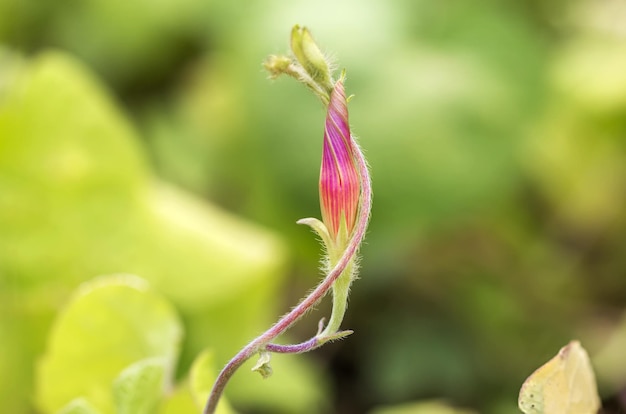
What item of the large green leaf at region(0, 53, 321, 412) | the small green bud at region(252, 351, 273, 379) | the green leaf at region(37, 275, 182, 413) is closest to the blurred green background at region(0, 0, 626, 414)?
the large green leaf at region(0, 53, 321, 412)

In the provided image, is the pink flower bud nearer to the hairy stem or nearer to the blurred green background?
the hairy stem

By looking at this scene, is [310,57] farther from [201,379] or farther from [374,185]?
[374,185]

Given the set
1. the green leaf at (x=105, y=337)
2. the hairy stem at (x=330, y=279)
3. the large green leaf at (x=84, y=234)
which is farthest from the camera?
the large green leaf at (x=84, y=234)

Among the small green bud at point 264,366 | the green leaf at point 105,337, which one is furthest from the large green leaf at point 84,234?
the small green bud at point 264,366

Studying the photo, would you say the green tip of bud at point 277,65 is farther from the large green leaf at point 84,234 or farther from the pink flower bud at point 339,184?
the large green leaf at point 84,234

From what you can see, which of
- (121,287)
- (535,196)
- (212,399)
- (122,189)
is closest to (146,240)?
(122,189)

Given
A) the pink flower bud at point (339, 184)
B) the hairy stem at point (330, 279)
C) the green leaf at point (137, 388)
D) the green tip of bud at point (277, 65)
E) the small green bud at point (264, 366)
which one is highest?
the green tip of bud at point (277, 65)
